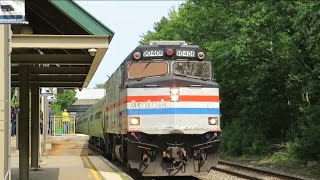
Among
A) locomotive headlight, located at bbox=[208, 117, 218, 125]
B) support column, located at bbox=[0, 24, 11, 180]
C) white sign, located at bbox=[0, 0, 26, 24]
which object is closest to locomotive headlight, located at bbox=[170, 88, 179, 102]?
locomotive headlight, located at bbox=[208, 117, 218, 125]

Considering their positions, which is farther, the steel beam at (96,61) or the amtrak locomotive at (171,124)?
the amtrak locomotive at (171,124)

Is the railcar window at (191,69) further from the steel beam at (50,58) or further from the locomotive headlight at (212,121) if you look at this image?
the steel beam at (50,58)

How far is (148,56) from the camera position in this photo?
46.3 feet

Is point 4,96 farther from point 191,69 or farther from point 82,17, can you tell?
point 191,69

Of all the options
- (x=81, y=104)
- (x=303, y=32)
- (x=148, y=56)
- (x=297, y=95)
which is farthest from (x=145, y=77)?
(x=81, y=104)

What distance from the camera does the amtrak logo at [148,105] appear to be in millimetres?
13438

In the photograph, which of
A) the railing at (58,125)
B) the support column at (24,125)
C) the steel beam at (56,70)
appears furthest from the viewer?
the railing at (58,125)

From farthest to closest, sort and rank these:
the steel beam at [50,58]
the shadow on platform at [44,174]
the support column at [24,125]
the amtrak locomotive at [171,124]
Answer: the shadow on platform at [44,174], the amtrak locomotive at [171,124], the support column at [24,125], the steel beam at [50,58]

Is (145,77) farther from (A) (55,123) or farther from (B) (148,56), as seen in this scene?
(A) (55,123)

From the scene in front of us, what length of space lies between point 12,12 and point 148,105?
24.8 ft

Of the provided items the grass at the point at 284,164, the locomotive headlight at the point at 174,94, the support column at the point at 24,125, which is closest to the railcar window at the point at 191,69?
the locomotive headlight at the point at 174,94

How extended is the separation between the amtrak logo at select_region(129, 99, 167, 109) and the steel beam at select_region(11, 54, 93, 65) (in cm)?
290

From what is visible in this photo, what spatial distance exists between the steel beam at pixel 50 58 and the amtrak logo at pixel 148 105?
2.90 meters

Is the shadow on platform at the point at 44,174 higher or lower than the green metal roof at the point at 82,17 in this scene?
lower
